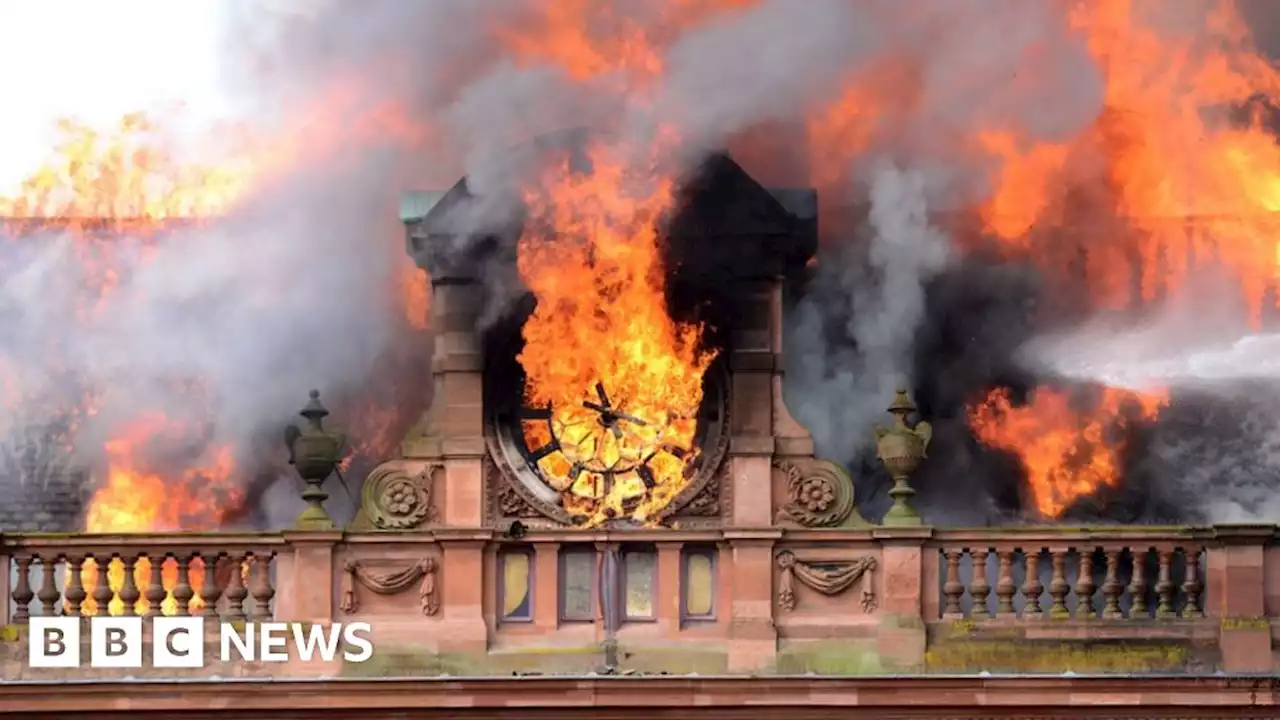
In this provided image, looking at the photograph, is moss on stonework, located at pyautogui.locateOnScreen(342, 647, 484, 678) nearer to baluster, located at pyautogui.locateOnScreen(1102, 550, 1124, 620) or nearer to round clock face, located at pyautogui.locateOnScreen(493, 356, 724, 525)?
round clock face, located at pyautogui.locateOnScreen(493, 356, 724, 525)

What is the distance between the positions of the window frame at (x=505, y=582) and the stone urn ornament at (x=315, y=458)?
1.24 meters

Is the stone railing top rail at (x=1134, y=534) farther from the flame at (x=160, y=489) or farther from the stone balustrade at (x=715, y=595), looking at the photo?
the flame at (x=160, y=489)

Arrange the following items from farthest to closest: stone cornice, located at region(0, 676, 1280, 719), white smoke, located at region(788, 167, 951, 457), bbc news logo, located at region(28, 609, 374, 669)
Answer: white smoke, located at region(788, 167, 951, 457)
bbc news logo, located at region(28, 609, 374, 669)
stone cornice, located at region(0, 676, 1280, 719)

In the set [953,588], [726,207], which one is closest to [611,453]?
[726,207]

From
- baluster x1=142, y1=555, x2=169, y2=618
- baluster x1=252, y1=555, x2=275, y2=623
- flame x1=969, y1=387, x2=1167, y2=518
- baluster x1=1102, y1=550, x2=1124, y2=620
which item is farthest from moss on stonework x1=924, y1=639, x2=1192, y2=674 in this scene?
baluster x1=142, y1=555, x2=169, y2=618

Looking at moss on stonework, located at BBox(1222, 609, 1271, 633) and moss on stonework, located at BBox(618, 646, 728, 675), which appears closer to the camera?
moss on stonework, located at BBox(1222, 609, 1271, 633)

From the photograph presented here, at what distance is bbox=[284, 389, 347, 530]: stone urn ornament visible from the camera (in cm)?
2400

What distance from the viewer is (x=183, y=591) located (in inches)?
949

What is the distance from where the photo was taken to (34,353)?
26531 millimetres

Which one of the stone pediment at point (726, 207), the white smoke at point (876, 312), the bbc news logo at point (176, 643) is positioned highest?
the stone pediment at point (726, 207)

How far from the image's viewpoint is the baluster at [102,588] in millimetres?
24047

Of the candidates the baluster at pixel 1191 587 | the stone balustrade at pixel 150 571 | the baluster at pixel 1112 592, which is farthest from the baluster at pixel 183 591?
the baluster at pixel 1191 587

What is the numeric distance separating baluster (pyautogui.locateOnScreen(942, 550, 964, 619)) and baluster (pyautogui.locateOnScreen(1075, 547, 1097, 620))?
2.71 feet

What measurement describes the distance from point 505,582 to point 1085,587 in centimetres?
413
